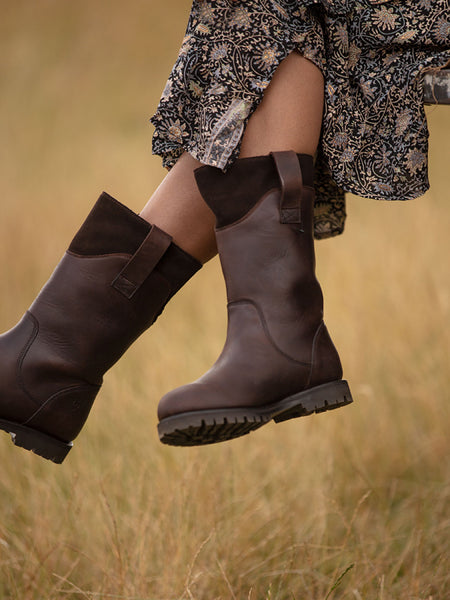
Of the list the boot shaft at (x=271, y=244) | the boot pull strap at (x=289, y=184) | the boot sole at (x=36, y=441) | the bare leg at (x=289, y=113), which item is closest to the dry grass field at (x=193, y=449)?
the boot sole at (x=36, y=441)

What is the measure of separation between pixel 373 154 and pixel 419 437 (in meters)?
1.70

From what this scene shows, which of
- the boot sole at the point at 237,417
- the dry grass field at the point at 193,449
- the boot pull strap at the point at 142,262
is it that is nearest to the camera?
the boot sole at the point at 237,417

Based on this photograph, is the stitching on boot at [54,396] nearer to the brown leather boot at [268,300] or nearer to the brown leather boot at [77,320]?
the brown leather boot at [77,320]

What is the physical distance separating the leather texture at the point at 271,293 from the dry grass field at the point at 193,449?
1.42ft

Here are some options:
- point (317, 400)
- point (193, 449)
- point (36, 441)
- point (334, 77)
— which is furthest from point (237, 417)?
point (193, 449)

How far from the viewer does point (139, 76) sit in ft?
18.5

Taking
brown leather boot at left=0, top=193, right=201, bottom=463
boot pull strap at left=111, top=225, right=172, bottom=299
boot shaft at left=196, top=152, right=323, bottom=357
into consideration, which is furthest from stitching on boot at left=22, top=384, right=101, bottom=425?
boot shaft at left=196, top=152, right=323, bottom=357

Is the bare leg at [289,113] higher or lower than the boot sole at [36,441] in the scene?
higher

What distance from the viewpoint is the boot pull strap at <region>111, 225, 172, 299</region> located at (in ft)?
3.98

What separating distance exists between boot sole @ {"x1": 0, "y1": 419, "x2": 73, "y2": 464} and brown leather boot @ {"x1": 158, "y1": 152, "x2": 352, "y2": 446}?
0.27 metres

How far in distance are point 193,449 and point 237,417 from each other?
1051 mm

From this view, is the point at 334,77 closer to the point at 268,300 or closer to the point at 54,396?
the point at 268,300

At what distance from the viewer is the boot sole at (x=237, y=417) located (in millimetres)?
1053

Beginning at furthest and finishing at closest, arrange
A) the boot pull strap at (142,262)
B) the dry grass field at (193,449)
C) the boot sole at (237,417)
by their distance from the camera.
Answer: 1. the dry grass field at (193,449)
2. the boot pull strap at (142,262)
3. the boot sole at (237,417)
